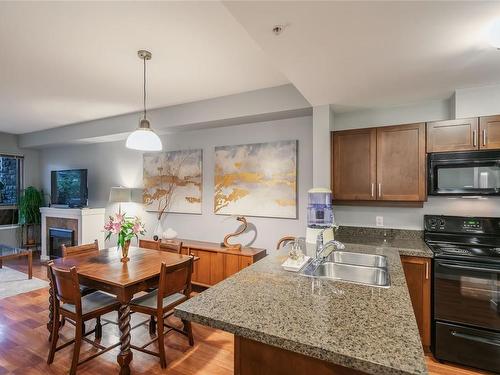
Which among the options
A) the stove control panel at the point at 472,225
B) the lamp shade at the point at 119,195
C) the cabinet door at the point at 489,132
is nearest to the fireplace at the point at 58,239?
the lamp shade at the point at 119,195

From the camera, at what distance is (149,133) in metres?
2.54

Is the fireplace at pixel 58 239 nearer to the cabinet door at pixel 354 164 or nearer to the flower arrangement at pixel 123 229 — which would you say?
the flower arrangement at pixel 123 229

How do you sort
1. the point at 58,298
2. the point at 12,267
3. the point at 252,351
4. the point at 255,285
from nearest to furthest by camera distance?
the point at 252,351, the point at 255,285, the point at 58,298, the point at 12,267

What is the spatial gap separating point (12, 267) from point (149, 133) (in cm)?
461

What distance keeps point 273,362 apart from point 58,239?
5.82m

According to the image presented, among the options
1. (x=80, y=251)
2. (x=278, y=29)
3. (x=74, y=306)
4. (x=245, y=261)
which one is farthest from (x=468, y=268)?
(x=80, y=251)

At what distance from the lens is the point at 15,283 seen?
164 inches

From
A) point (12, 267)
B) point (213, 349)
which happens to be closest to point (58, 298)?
point (213, 349)

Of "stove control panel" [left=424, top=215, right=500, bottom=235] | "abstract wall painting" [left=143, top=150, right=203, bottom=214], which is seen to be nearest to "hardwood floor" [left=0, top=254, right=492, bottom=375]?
"stove control panel" [left=424, top=215, right=500, bottom=235]

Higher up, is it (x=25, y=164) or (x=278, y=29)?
(x=278, y=29)

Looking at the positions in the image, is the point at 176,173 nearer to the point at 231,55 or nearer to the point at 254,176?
the point at 254,176

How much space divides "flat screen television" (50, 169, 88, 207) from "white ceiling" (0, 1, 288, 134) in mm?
1744

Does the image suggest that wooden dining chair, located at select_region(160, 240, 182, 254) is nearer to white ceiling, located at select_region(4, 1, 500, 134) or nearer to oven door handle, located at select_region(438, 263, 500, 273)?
white ceiling, located at select_region(4, 1, 500, 134)

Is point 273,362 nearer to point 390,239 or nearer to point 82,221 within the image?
point 390,239
